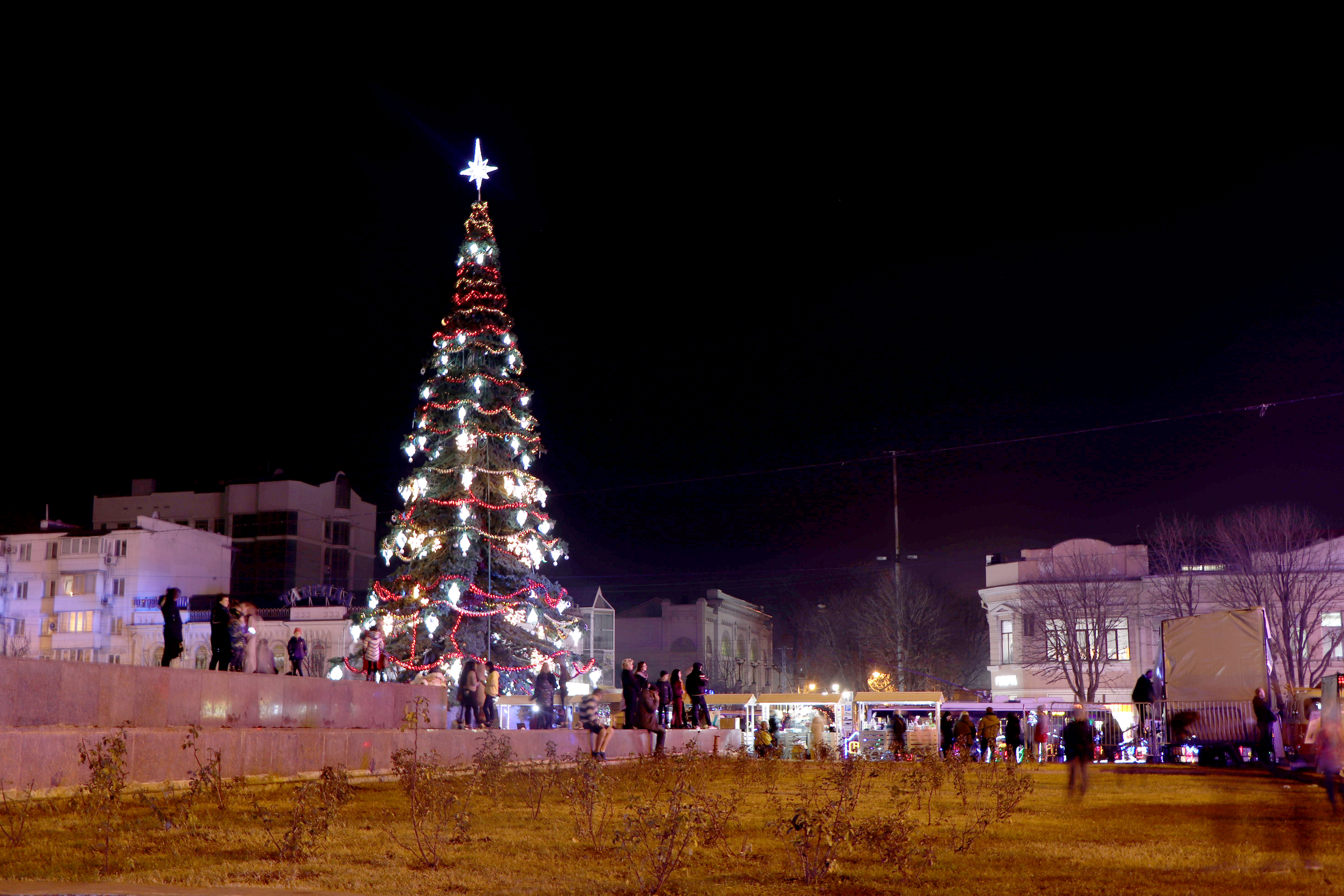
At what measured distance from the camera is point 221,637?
1677 cm

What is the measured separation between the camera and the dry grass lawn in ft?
24.3

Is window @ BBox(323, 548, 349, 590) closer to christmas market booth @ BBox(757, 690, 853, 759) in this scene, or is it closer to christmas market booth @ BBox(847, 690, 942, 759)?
christmas market booth @ BBox(757, 690, 853, 759)

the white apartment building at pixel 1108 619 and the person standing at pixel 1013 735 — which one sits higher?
the white apartment building at pixel 1108 619

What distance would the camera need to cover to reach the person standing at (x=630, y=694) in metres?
22.4

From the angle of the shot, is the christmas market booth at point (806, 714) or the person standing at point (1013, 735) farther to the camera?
the christmas market booth at point (806, 714)

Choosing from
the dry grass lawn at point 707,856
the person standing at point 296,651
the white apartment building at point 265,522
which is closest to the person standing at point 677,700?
the person standing at point 296,651

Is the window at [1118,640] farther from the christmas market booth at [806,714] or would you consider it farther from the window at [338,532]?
the window at [338,532]

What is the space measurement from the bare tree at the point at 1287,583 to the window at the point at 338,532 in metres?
51.2

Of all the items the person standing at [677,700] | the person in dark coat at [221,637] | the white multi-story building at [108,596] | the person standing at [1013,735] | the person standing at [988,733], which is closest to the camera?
the person in dark coat at [221,637]

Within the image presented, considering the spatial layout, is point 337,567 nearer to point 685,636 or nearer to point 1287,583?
point 685,636

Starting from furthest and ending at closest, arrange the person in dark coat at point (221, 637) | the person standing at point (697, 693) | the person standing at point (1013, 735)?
the person standing at point (1013, 735) < the person standing at point (697, 693) < the person in dark coat at point (221, 637)

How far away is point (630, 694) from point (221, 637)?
337 inches

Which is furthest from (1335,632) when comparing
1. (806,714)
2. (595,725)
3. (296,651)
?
(296,651)

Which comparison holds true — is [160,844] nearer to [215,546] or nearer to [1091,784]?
[1091,784]
